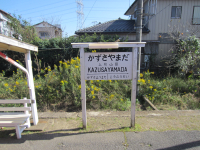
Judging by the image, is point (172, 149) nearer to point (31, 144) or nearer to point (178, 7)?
point (31, 144)

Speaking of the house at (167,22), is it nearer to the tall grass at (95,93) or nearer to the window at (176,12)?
the window at (176,12)

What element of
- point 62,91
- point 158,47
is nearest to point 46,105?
point 62,91

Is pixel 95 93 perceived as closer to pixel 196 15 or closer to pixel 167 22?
pixel 167 22

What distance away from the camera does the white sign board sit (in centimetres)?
273

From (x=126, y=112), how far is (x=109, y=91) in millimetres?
947

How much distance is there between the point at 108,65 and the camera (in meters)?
2.74

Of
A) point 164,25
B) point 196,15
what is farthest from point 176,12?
point 196,15

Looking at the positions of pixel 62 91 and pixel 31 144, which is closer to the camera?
pixel 31 144

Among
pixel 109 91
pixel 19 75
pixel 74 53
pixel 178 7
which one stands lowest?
pixel 109 91

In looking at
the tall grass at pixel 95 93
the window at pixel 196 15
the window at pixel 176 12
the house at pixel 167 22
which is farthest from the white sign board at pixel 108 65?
the window at pixel 196 15

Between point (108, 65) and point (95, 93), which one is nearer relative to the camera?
point (108, 65)

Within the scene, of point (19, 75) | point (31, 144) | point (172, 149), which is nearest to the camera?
point (172, 149)

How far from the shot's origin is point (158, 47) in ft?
28.8

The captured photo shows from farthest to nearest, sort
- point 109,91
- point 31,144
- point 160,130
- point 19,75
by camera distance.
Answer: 1. point 19,75
2. point 109,91
3. point 160,130
4. point 31,144
